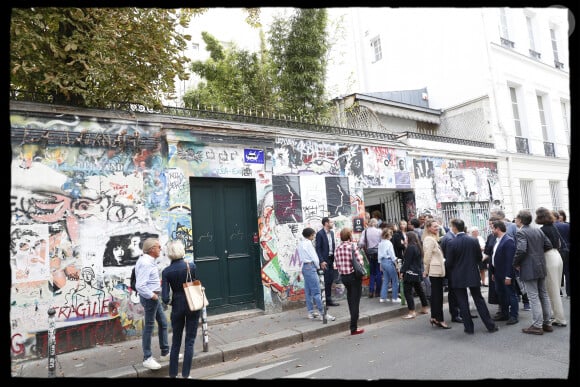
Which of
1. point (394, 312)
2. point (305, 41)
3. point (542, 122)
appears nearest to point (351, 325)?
point (394, 312)

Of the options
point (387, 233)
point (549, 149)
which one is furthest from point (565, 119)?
point (387, 233)

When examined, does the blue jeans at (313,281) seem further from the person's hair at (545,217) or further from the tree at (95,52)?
the tree at (95,52)

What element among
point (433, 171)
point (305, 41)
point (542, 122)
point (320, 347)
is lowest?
point (320, 347)

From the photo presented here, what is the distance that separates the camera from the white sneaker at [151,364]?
17.3 ft

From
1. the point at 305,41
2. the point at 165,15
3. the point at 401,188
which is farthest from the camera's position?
the point at 305,41

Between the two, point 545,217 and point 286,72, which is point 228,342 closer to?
point 545,217

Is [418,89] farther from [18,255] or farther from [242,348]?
[18,255]

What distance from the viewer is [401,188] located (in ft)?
37.1

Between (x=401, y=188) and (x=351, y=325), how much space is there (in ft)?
18.5

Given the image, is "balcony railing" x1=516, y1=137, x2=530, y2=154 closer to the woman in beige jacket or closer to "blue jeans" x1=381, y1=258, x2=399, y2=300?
"blue jeans" x1=381, y1=258, x2=399, y2=300

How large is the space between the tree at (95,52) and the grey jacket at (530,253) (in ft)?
22.6

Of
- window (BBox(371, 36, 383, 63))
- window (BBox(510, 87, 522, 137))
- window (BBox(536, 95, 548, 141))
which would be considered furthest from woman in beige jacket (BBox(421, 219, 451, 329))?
window (BBox(371, 36, 383, 63))

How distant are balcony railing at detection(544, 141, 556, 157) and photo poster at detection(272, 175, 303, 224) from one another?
13335 millimetres

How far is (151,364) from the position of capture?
529 cm
